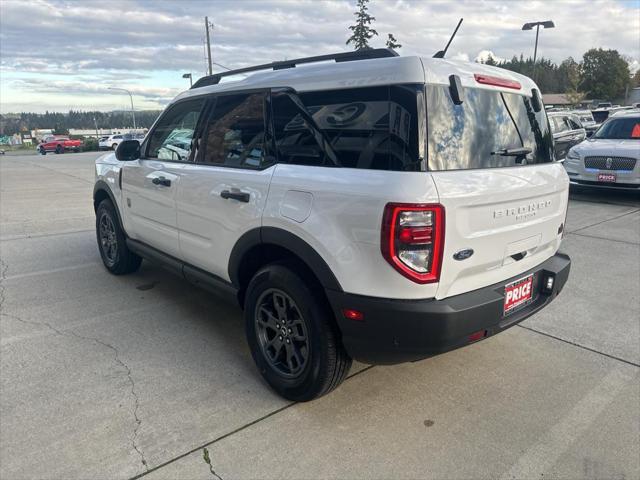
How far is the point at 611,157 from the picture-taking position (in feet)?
30.6

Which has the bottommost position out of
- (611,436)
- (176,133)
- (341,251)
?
(611,436)

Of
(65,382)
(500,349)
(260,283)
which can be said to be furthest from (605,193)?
(65,382)

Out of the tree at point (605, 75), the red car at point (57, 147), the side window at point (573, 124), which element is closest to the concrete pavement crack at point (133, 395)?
the side window at point (573, 124)

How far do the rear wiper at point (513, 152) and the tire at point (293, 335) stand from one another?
4.12 ft

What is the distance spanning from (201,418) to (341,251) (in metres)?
1.26

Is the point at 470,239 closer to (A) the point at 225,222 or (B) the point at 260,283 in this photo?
(B) the point at 260,283

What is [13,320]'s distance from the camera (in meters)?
4.09

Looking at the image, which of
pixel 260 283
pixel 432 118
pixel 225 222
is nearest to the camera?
pixel 432 118

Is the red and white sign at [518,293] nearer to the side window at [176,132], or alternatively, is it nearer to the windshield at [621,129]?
the side window at [176,132]

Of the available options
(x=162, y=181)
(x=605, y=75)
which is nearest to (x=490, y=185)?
(x=162, y=181)

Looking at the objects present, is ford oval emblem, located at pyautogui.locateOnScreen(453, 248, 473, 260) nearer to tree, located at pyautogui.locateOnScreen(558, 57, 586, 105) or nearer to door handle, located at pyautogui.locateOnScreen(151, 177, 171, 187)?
door handle, located at pyautogui.locateOnScreen(151, 177, 171, 187)

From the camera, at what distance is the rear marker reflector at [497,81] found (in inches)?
104

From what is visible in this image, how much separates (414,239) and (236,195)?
50.1 inches

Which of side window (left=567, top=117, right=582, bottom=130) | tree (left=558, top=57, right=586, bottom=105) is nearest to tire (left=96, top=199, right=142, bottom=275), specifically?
side window (left=567, top=117, right=582, bottom=130)
